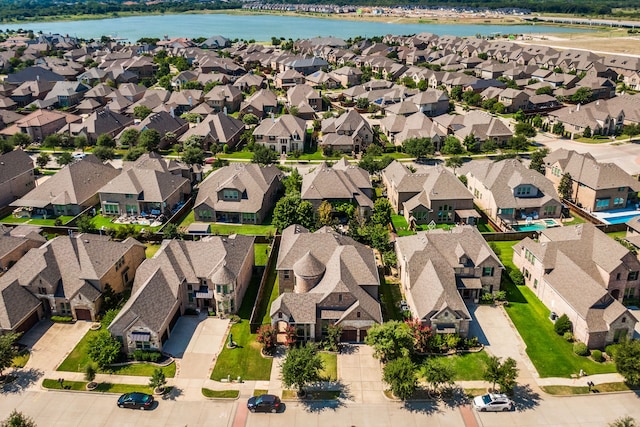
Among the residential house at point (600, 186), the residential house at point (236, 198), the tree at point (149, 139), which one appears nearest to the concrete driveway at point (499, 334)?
the residential house at point (236, 198)

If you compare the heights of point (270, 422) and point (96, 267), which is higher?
point (96, 267)

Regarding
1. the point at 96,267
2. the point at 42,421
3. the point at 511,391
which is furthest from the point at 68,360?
the point at 511,391

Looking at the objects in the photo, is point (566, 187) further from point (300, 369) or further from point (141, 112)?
point (141, 112)

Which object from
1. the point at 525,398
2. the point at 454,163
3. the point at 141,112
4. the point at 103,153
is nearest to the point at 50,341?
the point at 525,398

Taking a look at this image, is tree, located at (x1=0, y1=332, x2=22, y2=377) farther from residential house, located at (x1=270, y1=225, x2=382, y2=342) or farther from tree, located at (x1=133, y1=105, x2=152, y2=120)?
tree, located at (x1=133, y1=105, x2=152, y2=120)

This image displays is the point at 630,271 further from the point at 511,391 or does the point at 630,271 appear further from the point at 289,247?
the point at 289,247

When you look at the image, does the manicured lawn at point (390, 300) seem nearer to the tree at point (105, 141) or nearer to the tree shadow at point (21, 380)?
the tree shadow at point (21, 380)

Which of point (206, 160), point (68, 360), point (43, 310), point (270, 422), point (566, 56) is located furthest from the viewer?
point (566, 56)
